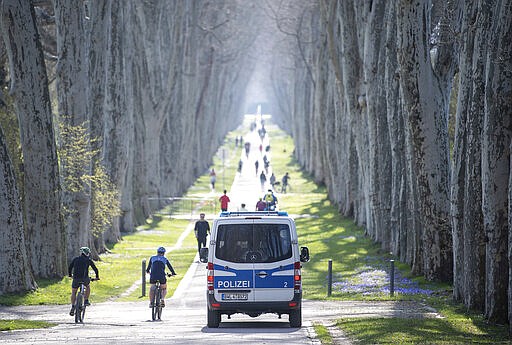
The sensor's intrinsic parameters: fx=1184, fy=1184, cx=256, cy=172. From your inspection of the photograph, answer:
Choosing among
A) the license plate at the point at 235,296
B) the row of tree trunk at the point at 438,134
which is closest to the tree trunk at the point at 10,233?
the license plate at the point at 235,296

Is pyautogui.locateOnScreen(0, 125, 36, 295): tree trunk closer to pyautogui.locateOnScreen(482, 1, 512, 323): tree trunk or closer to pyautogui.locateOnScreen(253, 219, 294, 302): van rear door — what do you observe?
pyautogui.locateOnScreen(253, 219, 294, 302): van rear door

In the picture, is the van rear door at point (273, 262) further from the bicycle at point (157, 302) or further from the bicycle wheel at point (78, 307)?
the bicycle wheel at point (78, 307)

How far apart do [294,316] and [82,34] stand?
14.2 meters

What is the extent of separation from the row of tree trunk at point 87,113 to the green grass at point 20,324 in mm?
4933

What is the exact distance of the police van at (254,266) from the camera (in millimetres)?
20094

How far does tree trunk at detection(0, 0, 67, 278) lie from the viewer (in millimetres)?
28406

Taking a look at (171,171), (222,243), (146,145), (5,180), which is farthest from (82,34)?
(171,171)

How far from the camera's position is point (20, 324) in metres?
21.3

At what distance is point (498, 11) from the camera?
20062mm

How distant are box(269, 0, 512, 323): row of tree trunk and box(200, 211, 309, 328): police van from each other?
347 cm

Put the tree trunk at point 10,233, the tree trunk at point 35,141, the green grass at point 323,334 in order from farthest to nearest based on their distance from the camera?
the tree trunk at point 35,141 < the tree trunk at point 10,233 < the green grass at point 323,334

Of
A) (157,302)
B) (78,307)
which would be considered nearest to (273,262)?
(157,302)

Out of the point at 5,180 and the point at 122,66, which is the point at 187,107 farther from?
the point at 5,180

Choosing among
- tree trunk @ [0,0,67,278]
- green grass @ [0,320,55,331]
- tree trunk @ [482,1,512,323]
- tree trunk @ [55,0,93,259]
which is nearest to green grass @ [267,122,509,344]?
tree trunk @ [482,1,512,323]
